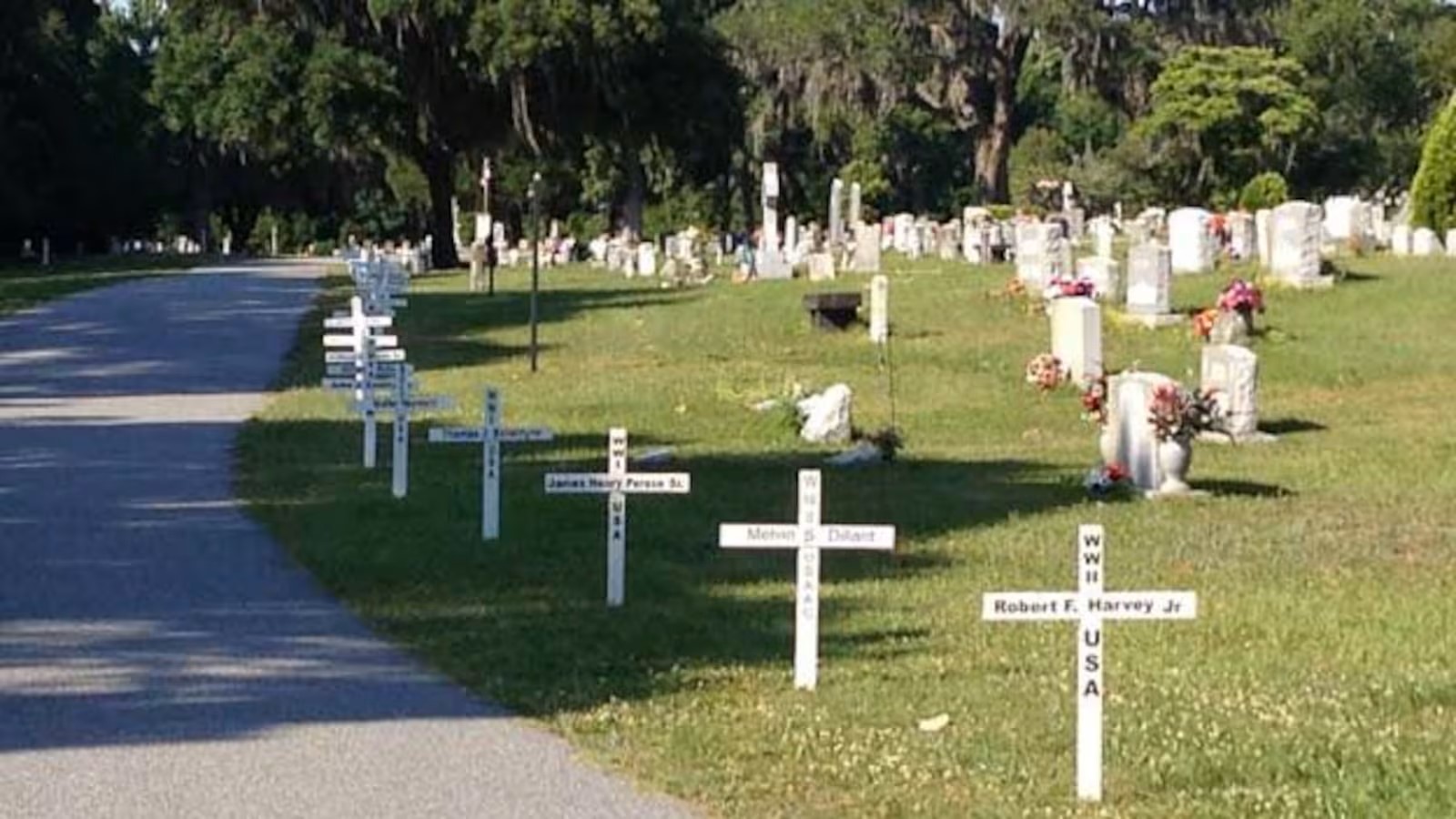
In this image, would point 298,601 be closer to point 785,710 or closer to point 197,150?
point 785,710

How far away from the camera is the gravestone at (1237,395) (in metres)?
23.2

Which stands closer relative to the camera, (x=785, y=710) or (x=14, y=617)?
(x=785, y=710)

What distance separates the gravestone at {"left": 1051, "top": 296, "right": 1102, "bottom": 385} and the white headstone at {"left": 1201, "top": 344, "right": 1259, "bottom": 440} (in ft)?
11.9

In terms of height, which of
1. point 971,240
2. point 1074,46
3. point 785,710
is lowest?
point 785,710

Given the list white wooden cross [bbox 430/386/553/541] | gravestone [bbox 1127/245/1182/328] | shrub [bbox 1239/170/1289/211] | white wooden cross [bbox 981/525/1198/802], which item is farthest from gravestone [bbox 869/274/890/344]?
shrub [bbox 1239/170/1289/211]

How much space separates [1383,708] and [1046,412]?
15.9 m

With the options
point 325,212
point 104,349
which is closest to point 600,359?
point 104,349

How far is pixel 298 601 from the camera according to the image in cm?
1405

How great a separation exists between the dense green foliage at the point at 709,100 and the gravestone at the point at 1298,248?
27691 millimetres

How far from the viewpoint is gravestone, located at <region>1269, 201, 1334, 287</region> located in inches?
1404

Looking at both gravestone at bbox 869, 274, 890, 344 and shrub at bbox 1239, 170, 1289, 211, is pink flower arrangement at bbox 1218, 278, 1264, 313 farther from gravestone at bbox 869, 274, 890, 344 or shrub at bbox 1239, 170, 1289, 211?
shrub at bbox 1239, 170, 1289, 211

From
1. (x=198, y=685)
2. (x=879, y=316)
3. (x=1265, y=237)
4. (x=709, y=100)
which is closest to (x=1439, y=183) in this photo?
(x=1265, y=237)

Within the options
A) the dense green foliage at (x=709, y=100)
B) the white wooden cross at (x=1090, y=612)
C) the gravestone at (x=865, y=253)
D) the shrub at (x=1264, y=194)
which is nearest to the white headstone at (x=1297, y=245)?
the gravestone at (x=865, y=253)

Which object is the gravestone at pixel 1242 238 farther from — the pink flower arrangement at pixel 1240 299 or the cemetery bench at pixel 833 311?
the pink flower arrangement at pixel 1240 299
